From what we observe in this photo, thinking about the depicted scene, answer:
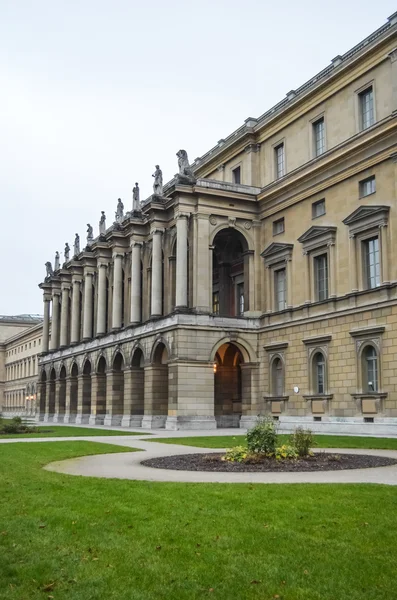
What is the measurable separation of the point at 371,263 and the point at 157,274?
66.2ft

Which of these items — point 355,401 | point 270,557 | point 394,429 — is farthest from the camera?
point 355,401

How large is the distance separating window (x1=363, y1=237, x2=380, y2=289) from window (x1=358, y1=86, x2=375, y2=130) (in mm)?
7937

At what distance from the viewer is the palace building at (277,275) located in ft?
135

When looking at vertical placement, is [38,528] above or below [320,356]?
below

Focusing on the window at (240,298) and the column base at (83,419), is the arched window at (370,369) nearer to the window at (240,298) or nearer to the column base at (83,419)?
the window at (240,298)

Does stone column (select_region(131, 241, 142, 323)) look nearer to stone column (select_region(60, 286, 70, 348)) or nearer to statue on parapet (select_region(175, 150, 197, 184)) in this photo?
statue on parapet (select_region(175, 150, 197, 184))

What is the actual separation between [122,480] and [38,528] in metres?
5.44

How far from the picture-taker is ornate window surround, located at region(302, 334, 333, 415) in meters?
43.8

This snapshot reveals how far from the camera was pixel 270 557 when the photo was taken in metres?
8.83

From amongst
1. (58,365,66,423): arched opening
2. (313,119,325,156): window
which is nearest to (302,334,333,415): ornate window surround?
(313,119,325,156): window

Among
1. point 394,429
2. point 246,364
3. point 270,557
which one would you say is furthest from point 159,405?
point 270,557

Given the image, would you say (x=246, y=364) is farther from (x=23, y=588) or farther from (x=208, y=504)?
(x=23, y=588)

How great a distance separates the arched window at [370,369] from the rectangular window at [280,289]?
1057 cm

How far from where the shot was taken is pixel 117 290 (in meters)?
65.4
